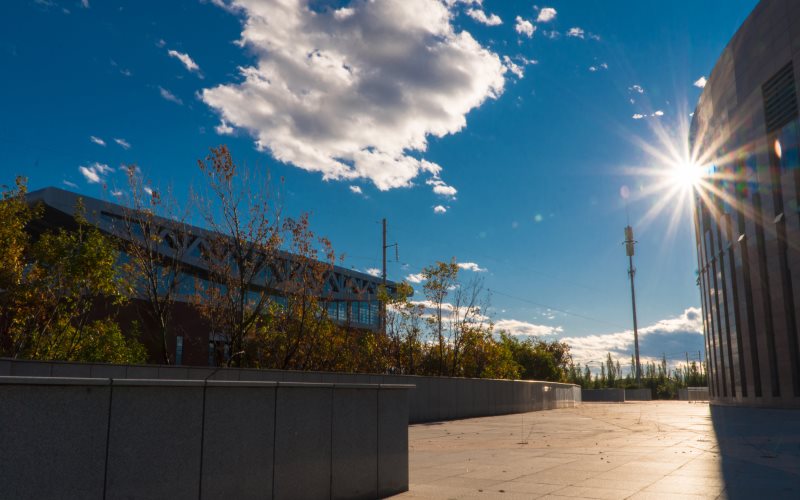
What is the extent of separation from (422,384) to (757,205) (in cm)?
2576

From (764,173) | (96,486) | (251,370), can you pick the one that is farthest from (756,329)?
(96,486)

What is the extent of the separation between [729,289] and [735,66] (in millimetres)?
14898

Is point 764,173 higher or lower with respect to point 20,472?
higher

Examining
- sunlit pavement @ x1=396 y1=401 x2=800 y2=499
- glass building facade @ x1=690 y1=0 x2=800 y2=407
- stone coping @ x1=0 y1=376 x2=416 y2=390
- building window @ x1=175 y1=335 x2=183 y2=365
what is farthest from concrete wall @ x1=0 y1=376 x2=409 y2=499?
building window @ x1=175 y1=335 x2=183 y2=365

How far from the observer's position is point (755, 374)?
3922cm

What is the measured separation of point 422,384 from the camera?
81.0 feet

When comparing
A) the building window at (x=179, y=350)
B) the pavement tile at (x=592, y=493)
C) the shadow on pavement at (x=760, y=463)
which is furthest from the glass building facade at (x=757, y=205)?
the building window at (x=179, y=350)

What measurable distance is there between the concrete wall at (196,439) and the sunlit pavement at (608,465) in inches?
46.0

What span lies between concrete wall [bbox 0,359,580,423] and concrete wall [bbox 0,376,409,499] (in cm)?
592

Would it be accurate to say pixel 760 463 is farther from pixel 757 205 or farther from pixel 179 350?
pixel 179 350

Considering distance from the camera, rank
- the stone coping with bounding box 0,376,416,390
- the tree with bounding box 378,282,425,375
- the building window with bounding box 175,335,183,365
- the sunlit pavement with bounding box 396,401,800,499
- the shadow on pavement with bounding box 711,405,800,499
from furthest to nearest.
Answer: the building window with bounding box 175,335,183,365, the tree with bounding box 378,282,425,375, the sunlit pavement with bounding box 396,401,800,499, the shadow on pavement with bounding box 711,405,800,499, the stone coping with bounding box 0,376,416,390

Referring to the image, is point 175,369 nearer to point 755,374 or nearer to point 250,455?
point 250,455

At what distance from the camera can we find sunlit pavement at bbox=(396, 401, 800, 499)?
816cm

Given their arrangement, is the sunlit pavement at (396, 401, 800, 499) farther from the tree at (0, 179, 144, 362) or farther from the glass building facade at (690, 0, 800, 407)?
the glass building facade at (690, 0, 800, 407)
